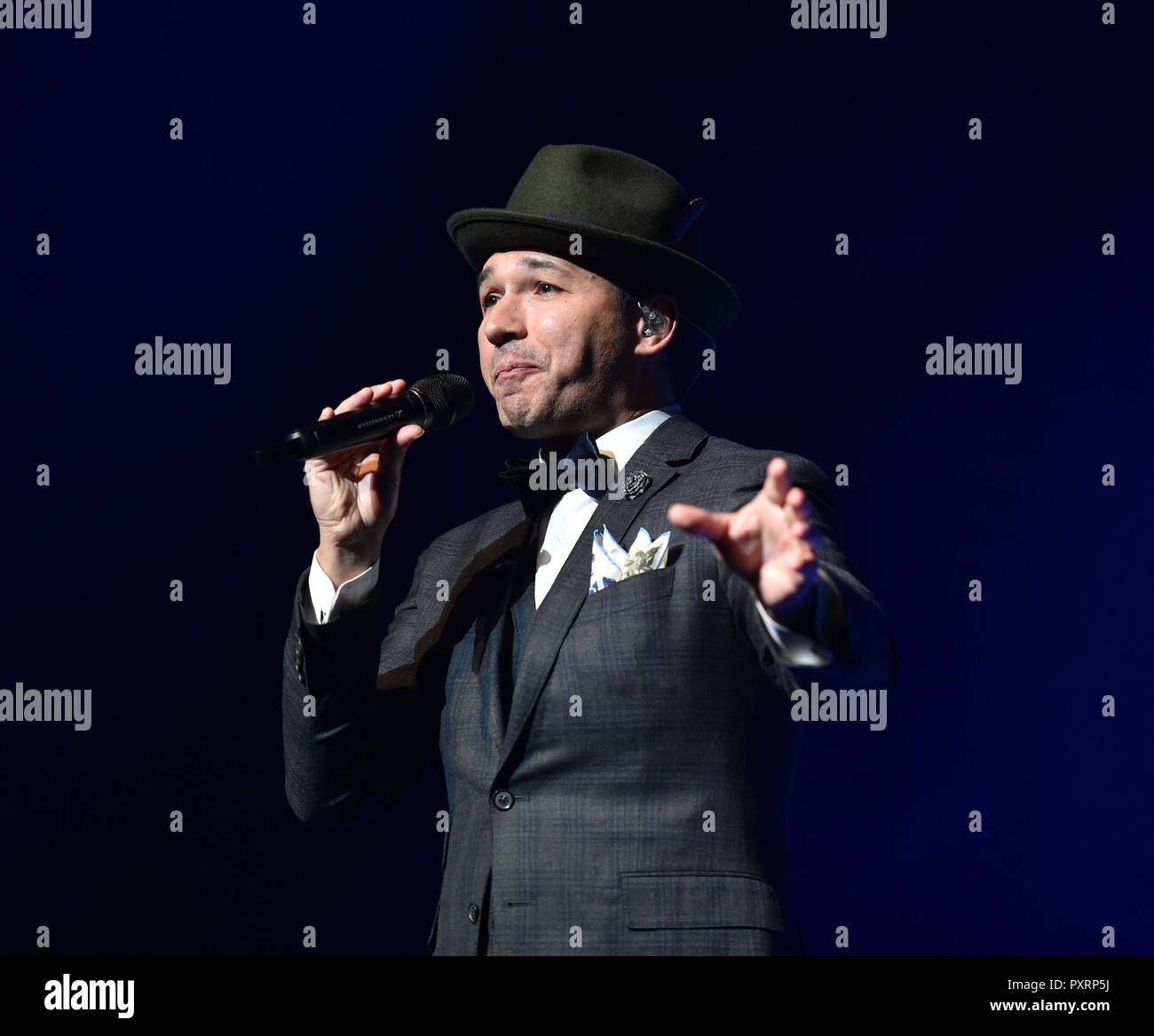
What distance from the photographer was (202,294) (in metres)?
3.25

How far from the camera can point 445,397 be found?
2307 millimetres

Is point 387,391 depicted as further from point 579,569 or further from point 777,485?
point 777,485

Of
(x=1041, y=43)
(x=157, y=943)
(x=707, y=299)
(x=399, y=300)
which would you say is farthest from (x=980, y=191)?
(x=157, y=943)

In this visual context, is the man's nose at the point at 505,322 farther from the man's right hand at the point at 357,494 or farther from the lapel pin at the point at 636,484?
the lapel pin at the point at 636,484

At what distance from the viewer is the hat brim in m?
2.33

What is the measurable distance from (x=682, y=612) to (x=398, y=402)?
57 cm

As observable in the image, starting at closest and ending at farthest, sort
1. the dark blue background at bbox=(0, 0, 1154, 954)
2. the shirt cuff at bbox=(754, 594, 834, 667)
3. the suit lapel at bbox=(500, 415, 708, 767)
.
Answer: the shirt cuff at bbox=(754, 594, 834, 667) < the suit lapel at bbox=(500, 415, 708, 767) < the dark blue background at bbox=(0, 0, 1154, 954)

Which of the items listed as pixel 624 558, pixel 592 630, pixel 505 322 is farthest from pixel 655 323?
pixel 592 630

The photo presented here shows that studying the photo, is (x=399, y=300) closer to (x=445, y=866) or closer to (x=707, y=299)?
(x=707, y=299)

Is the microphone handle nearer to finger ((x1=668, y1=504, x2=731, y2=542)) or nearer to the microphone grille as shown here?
the microphone grille

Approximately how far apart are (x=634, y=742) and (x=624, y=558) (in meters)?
0.28

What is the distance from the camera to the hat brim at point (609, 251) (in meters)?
2.33

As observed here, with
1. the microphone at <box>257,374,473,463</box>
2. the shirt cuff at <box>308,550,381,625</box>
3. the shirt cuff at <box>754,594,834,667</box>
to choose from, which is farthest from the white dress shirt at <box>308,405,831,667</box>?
the shirt cuff at <box>754,594,834,667</box>

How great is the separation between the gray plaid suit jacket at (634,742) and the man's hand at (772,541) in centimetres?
14
